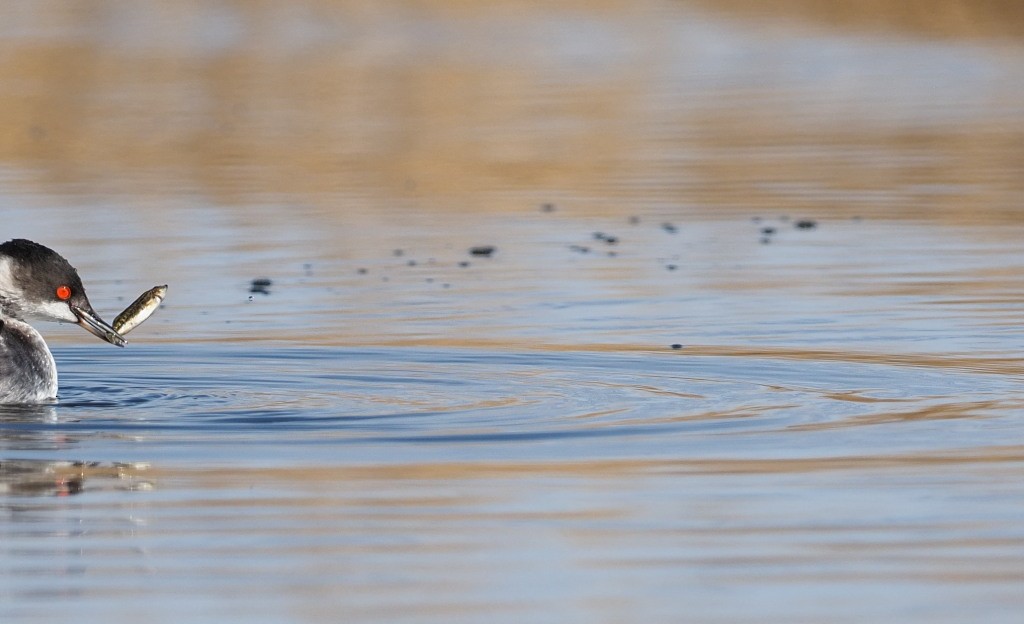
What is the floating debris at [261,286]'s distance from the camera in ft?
43.6

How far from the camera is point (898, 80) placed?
98.1 feet

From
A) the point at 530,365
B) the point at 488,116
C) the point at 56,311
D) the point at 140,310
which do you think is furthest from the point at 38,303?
the point at 488,116

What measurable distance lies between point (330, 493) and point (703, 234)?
8.41 meters

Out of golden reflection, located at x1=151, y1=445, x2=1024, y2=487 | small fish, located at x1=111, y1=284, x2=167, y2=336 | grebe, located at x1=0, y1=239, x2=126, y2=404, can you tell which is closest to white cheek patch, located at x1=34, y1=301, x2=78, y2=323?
grebe, located at x1=0, y1=239, x2=126, y2=404

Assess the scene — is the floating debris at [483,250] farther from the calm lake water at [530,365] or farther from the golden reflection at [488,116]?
the golden reflection at [488,116]

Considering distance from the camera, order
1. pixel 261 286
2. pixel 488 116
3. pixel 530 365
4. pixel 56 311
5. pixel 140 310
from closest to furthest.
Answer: pixel 140 310, pixel 56 311, pixel 530 365, pixel 261 286, pixel 488 116

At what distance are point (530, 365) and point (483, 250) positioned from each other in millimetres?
4529

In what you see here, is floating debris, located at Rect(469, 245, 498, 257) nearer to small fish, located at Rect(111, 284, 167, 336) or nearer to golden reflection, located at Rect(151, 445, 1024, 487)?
small fish, located at Rect(111, 284, 167, 336)

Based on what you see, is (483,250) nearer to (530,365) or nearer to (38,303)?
(530,365)

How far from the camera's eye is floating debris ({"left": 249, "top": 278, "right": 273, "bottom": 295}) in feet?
43.6

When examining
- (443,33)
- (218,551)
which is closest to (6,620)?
(218,551)

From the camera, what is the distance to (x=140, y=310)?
1006cm

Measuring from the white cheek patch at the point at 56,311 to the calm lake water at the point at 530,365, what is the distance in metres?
0.33

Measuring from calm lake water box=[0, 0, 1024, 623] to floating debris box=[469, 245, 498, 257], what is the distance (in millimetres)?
112
